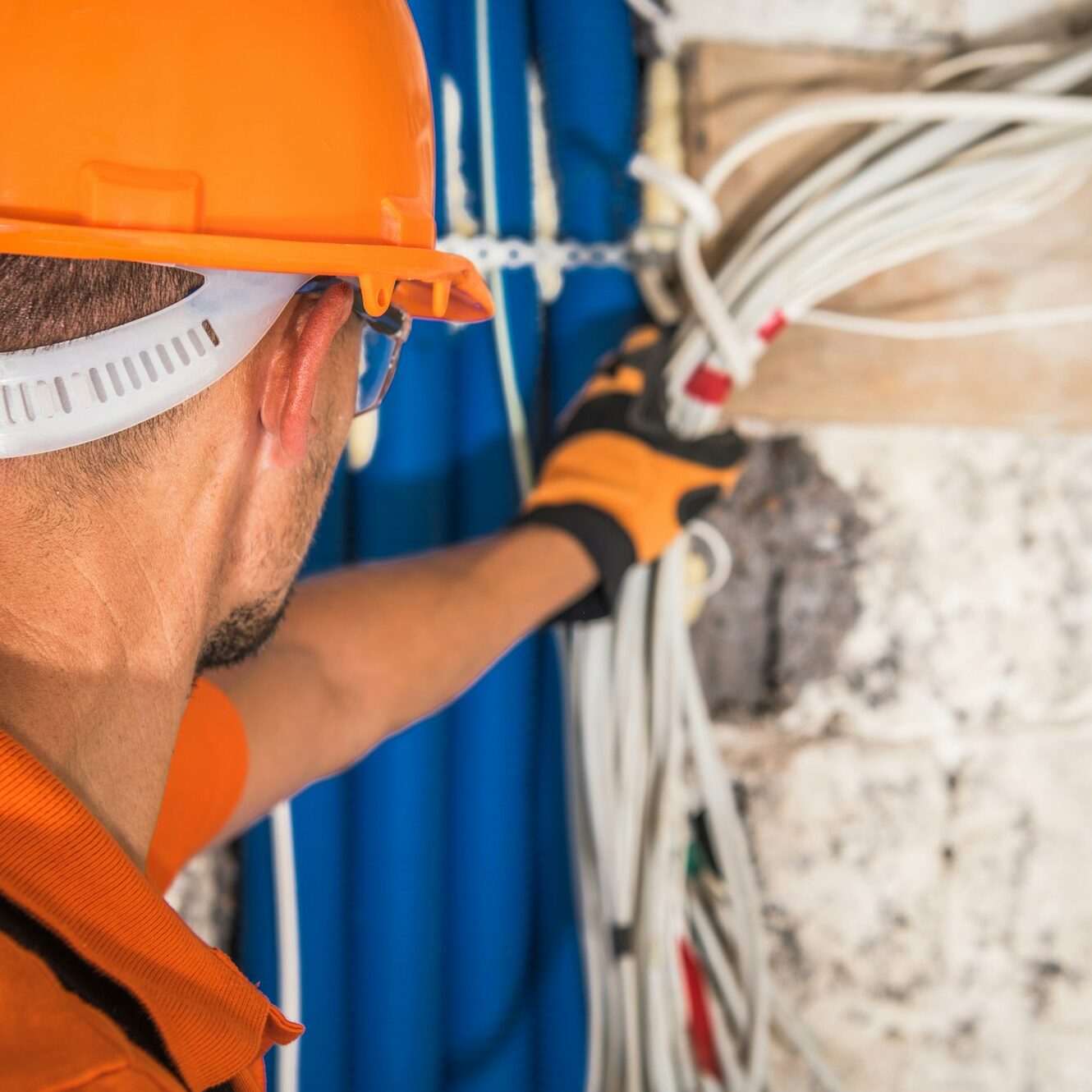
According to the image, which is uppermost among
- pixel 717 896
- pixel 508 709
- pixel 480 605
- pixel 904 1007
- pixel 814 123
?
pixel 814 123

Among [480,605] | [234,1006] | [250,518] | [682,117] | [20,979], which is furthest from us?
[682,117]

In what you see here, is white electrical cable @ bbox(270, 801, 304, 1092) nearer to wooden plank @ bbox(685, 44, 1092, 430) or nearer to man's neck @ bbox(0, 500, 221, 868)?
man's neck @ bbox(0, 500, 221, 868)

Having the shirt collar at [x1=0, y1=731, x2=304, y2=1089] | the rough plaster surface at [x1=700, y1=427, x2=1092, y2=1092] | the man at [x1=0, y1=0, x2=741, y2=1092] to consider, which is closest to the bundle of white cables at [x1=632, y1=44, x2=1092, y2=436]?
the rough plaster surface at [x1=700, y1=427, x2=1092, y2=1092]

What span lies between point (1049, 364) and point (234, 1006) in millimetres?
1101

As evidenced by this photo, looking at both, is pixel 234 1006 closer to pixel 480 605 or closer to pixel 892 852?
pixel 480 605

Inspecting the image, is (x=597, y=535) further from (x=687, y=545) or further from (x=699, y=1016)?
(x=699, y=1016)

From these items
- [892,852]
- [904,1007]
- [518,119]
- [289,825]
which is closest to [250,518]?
[289,825]

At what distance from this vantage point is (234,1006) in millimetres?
511

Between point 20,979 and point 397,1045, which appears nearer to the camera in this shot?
point 20,979

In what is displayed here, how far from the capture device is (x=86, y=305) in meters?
0.48

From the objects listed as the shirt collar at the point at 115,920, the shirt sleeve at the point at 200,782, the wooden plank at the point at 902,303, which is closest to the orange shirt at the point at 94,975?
the shirt collar at the point at 115,920

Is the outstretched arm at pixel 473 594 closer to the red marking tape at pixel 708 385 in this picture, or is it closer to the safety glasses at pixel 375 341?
the red marking tape at pixel 708 385

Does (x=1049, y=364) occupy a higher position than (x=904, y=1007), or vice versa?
(x=1049, y=364)

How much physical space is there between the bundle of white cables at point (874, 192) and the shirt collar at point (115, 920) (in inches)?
28.2
